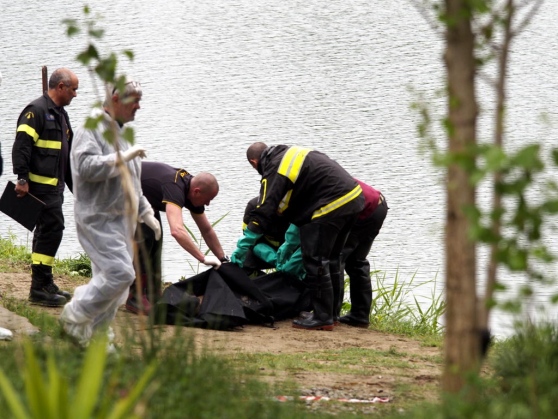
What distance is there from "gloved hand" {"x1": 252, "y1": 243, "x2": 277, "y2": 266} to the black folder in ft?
6.00

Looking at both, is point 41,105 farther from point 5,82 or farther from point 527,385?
point 5,82

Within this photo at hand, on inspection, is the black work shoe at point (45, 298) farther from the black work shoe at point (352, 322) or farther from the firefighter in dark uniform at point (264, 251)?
the black work shoe at point (352, 322)

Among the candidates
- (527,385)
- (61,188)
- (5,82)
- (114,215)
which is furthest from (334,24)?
(527,385)

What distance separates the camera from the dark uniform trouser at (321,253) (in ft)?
26.6

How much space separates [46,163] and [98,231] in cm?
221

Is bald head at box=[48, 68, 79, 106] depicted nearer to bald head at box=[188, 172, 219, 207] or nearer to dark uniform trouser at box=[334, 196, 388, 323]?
bald head at box=[188, 172, 219, 207]

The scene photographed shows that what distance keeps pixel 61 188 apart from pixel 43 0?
1775 centimetres

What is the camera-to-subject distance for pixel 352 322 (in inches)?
348

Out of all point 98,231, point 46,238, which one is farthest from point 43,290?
point 98,231

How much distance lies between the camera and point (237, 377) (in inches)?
197

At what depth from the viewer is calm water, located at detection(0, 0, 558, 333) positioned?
13.6 meters

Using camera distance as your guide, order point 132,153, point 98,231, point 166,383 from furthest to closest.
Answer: point 98,231, point 132,153, point 166,383

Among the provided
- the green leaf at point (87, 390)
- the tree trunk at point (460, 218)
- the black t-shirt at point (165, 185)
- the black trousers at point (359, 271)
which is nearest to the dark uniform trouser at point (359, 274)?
the black trousers at point (359, 271)

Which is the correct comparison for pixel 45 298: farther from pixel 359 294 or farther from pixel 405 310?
pixel 405 310
